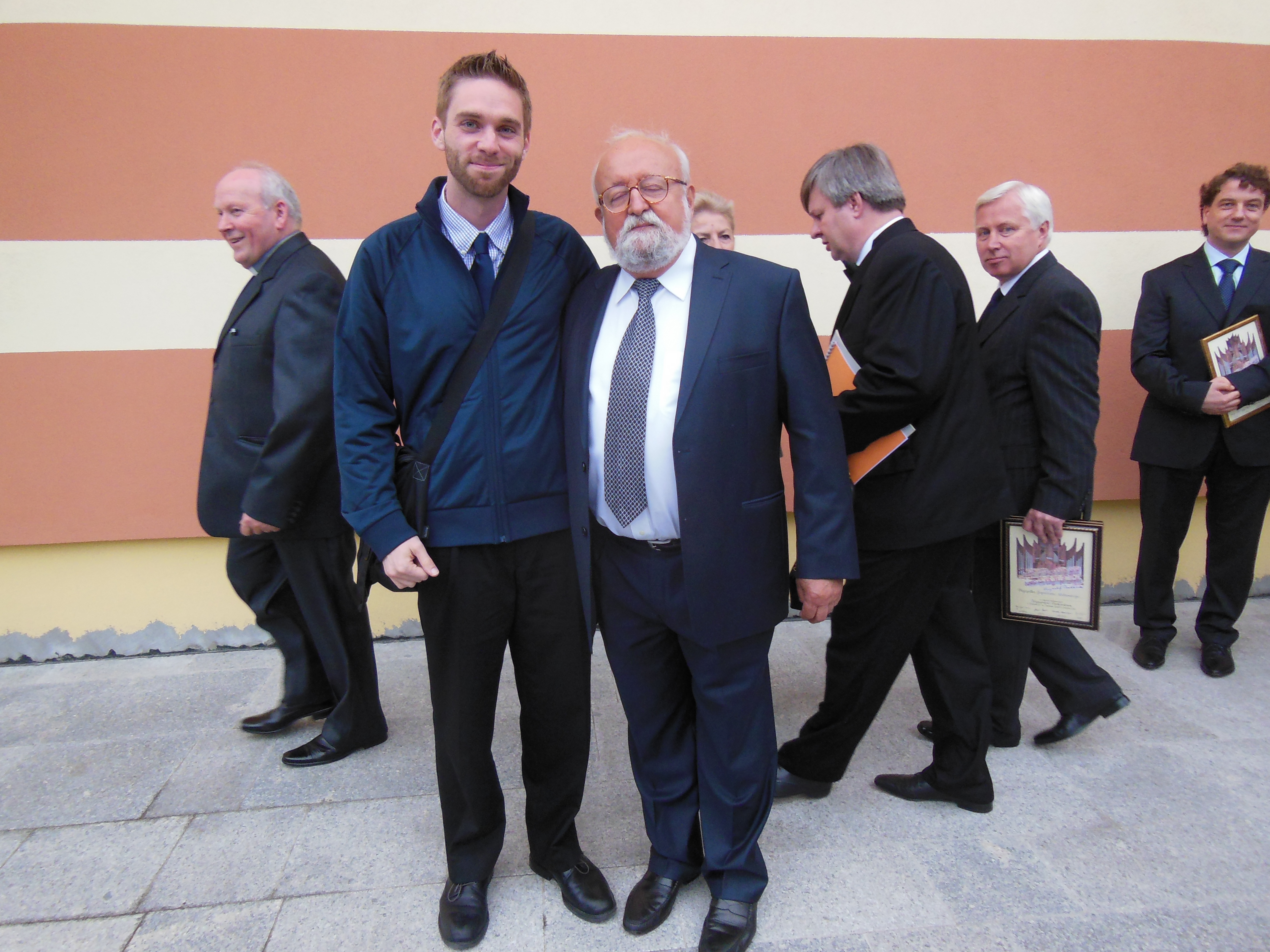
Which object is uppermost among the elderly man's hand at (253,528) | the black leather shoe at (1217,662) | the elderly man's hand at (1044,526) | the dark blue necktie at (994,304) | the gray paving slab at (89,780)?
the dark blue necktie at (994,304)

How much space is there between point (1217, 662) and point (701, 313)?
10.2ft

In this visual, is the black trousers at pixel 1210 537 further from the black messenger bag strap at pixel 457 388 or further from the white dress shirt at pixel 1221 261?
the black messenger bag strap at pixel 457 388

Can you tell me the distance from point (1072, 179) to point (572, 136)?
2.58 metres

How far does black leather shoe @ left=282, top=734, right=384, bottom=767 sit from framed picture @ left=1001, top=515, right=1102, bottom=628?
97.0 inches

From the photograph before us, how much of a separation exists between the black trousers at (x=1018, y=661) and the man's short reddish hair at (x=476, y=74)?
7.02 ft

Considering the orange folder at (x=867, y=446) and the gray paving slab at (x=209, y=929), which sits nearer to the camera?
the gray paving slab at (x=209, y=929)

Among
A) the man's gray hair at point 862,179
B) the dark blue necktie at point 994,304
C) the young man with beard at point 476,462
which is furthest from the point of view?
the dark blue necktie at point 994,304

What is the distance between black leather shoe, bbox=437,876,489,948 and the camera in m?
2.01

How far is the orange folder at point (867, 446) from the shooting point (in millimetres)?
2256

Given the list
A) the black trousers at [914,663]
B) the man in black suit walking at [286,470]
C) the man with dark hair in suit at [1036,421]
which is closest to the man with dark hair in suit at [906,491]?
the black trousers at [914,663]

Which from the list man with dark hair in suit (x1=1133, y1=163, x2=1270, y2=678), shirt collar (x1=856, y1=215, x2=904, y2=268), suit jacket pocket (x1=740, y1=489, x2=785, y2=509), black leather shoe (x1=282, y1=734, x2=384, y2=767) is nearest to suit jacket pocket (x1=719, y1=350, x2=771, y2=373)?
suit jacket pocket (x1=740, y1=489, x2=785, y2=509)

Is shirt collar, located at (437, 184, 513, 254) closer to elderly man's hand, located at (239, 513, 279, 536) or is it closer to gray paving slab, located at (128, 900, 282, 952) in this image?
elderly man's hand, located at (239, 513, 279, 536)

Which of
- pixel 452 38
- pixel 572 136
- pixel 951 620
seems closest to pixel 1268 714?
pixel 951 620

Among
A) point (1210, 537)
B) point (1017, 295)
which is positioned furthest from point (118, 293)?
point (1210, 537)
